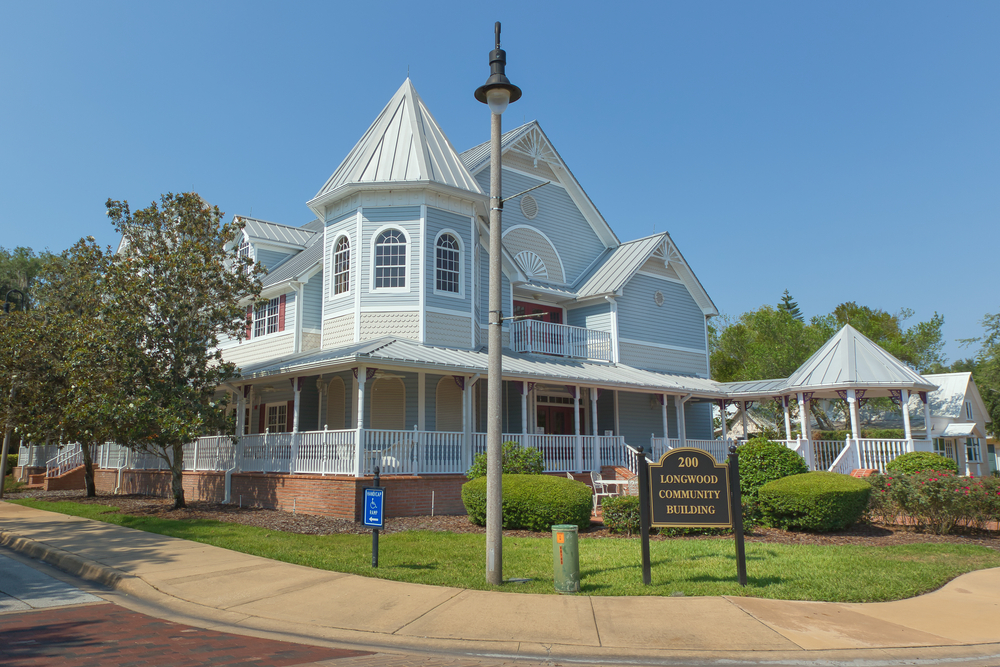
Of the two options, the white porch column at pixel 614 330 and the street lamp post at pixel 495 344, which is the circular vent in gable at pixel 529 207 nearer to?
the white porch column at pixel 614 330

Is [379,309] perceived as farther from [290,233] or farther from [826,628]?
[826,628]

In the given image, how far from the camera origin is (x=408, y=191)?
782 inches

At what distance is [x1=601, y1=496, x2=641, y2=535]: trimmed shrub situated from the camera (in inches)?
519

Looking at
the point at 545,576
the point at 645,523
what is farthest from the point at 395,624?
the point at 645,523

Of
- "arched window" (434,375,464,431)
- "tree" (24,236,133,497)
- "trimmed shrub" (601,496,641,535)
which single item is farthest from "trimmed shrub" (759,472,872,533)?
"tree" (24,236,133,497)

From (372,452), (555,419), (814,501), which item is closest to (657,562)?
(814,501)

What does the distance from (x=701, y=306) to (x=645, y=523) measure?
852 inches

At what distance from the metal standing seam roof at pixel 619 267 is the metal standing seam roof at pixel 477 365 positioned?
290cm

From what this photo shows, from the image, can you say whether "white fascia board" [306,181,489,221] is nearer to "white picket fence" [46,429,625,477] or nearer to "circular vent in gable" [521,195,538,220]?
"circular vent in gable" [521,195,538,220]

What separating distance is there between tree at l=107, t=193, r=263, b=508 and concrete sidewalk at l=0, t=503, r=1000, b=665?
25.1 feet

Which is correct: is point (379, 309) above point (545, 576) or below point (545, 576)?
above

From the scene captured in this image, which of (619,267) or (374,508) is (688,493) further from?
(619,267)

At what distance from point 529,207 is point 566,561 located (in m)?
18.7

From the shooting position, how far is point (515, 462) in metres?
15.9
